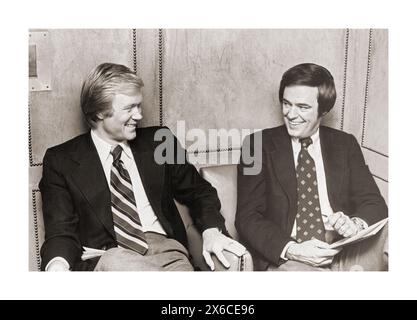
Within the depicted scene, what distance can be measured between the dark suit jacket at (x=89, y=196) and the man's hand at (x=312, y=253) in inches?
16.7

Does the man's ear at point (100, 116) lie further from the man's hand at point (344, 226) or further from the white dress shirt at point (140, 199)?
the man's hand at point (344, 226)

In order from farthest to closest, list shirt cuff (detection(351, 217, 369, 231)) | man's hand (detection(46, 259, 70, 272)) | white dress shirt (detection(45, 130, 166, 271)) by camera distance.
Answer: shirt cuff (detection(351, 217, 369, 231)) < white dress shirt (detection(45, 130, 166, 271)) < man's hand (detection(46, 259, 70, 272))

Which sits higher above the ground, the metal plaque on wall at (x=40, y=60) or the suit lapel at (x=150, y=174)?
the metal plaque on wall at (x=40, y=60)

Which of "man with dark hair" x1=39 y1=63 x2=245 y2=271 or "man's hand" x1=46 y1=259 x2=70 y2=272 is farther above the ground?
"man with dark hair" x1=39 y1=63 x2=245 y2=271

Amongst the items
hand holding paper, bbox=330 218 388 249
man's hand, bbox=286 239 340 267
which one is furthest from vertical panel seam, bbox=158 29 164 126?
hand holding paper, bbox=330 218 388 249

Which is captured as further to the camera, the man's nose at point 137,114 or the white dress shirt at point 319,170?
the white dress shirt at point 319,170

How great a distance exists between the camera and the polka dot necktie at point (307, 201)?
3928 mm

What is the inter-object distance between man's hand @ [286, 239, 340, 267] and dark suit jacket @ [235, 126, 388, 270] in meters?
0.06

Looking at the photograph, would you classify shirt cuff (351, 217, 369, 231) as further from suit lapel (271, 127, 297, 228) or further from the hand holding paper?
suit lapel (271, 127, 297, 228)

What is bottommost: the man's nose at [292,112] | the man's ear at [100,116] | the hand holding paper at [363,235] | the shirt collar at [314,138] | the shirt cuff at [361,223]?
the hand holding paper at [363,235]

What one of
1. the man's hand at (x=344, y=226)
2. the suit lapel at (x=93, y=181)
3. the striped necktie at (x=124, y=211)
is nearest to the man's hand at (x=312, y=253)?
the man's hand at (x=344, y=226)

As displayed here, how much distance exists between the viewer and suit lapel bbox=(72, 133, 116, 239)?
148 inches

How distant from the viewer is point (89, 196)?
377cm

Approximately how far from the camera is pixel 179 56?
383 centimetres
